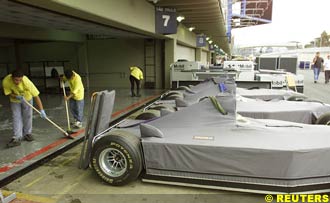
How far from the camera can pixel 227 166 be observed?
309 cm

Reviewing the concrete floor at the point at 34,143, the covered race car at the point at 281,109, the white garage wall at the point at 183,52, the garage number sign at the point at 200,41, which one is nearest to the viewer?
the concrete floor at the point at 34,143

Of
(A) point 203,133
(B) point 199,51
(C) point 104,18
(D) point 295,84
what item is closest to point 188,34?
(B) point 199,51

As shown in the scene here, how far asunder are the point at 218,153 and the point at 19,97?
3.79m

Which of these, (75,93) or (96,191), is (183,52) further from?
(96,191)

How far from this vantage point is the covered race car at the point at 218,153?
2.93 meters

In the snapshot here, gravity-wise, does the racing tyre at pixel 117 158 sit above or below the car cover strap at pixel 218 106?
below

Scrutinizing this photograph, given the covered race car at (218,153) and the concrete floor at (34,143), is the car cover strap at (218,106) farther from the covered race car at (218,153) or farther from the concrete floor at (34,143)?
the concrete floor at (34,143)

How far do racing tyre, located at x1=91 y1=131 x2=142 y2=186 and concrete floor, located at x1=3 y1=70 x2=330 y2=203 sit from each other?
16 centimetres

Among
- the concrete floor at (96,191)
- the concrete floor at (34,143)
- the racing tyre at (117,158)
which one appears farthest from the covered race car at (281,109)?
the concrete floor at (34,143)

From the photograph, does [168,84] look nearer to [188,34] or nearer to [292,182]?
[188,34]

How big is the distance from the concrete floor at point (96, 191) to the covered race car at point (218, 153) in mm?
122

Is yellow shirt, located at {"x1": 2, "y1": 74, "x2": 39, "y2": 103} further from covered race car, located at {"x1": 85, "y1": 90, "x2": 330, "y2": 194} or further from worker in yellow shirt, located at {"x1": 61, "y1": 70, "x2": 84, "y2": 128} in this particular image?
covered race car, located at {"x1": 85, "y1": 90, "x2": 330, "y2": 194}

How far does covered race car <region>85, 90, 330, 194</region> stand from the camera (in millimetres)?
2928

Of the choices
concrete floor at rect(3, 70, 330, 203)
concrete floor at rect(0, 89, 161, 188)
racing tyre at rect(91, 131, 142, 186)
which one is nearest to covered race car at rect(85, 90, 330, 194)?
racing tyre at rect(91, 131, 142, 186)
